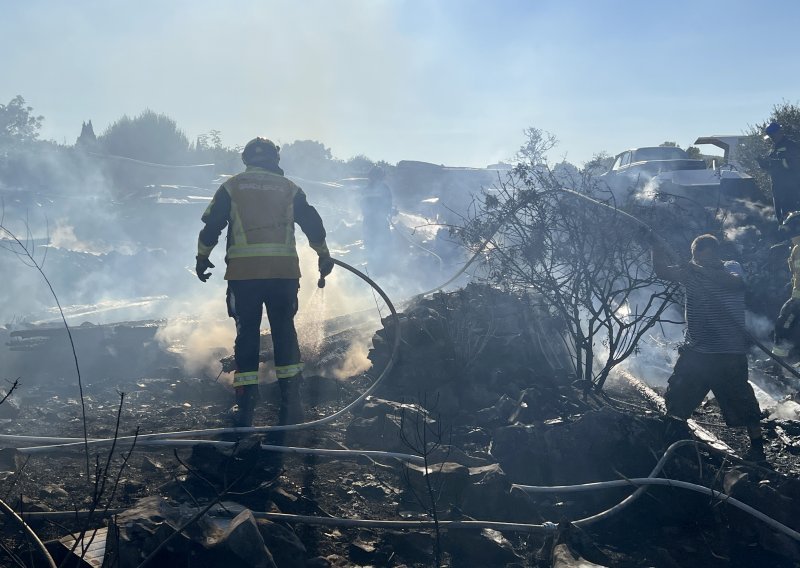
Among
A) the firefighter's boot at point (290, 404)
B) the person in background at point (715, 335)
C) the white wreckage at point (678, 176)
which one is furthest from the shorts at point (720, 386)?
the white wreckage at point (678, 176)

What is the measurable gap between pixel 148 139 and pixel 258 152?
4421 cm

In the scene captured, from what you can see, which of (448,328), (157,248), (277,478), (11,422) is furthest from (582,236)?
(157,248)

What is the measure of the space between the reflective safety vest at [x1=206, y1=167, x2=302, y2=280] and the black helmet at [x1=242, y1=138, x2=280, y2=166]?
10 cm

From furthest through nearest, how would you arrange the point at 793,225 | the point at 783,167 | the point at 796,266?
the point at 783,167, the point at 793,225, the point at 796,266

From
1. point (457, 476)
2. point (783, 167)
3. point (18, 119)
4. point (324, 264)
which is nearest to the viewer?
point (457, 476)

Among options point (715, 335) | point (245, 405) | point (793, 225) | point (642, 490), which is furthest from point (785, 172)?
point (245, 405)

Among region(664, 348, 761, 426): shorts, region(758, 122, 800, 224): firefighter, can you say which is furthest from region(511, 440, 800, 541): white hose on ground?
region(758, 122, 800, 224): firefighter

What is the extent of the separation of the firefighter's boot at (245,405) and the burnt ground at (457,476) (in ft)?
0.82

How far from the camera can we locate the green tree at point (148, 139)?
4478 cm

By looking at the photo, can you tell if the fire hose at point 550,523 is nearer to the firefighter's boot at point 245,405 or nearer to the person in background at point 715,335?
the person in background at point 715,335

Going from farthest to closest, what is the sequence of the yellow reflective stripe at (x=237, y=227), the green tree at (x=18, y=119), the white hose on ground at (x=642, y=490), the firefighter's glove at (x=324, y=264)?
the green tree at (x=18, y=119) < the firefighter's glove at (x=324, y=264) < the yellow reflective stripe at (x=237, y=227) < the white hose on ground at (x=642, y=490)

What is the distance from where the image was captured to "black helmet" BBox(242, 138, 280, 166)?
5434 mm

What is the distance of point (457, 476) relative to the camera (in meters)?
3.94

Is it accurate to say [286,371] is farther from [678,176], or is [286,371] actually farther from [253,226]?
[678,176]
